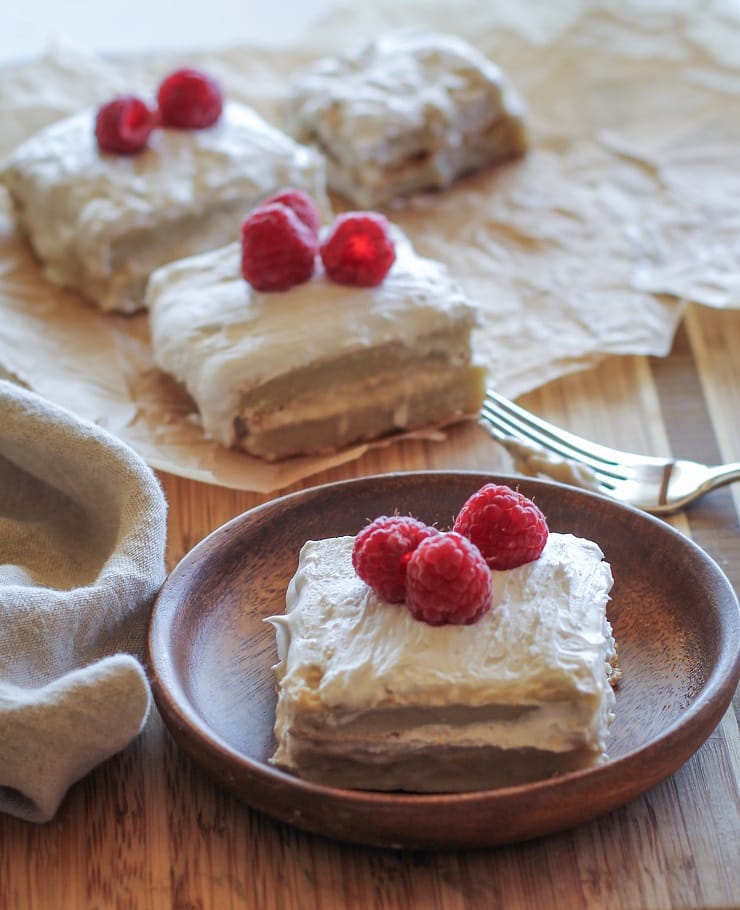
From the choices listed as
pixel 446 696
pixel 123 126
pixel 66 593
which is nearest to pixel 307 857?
pixel 446 696

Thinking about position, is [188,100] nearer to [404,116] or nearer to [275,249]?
[404,116]

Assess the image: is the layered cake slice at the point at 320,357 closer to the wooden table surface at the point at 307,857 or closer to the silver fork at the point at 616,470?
the silver fork at the point at 616,470

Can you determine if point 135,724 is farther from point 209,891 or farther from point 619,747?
point 619,747

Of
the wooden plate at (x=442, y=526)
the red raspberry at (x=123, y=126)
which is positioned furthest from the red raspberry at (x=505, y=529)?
the red raspberry at (x=123, y=126)

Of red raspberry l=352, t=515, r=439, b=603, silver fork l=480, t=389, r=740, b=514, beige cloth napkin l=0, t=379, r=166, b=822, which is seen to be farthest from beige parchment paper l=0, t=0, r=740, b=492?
red raspberry l=352, t=515, r=439, b=603

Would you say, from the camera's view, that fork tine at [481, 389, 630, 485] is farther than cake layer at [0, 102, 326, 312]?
No

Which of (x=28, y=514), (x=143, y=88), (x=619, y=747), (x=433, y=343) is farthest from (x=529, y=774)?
(x=143, y=88)

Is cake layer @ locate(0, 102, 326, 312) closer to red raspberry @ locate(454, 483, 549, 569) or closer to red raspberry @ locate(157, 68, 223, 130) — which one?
red raspberry @ locate(157, 68, 223, 130)
